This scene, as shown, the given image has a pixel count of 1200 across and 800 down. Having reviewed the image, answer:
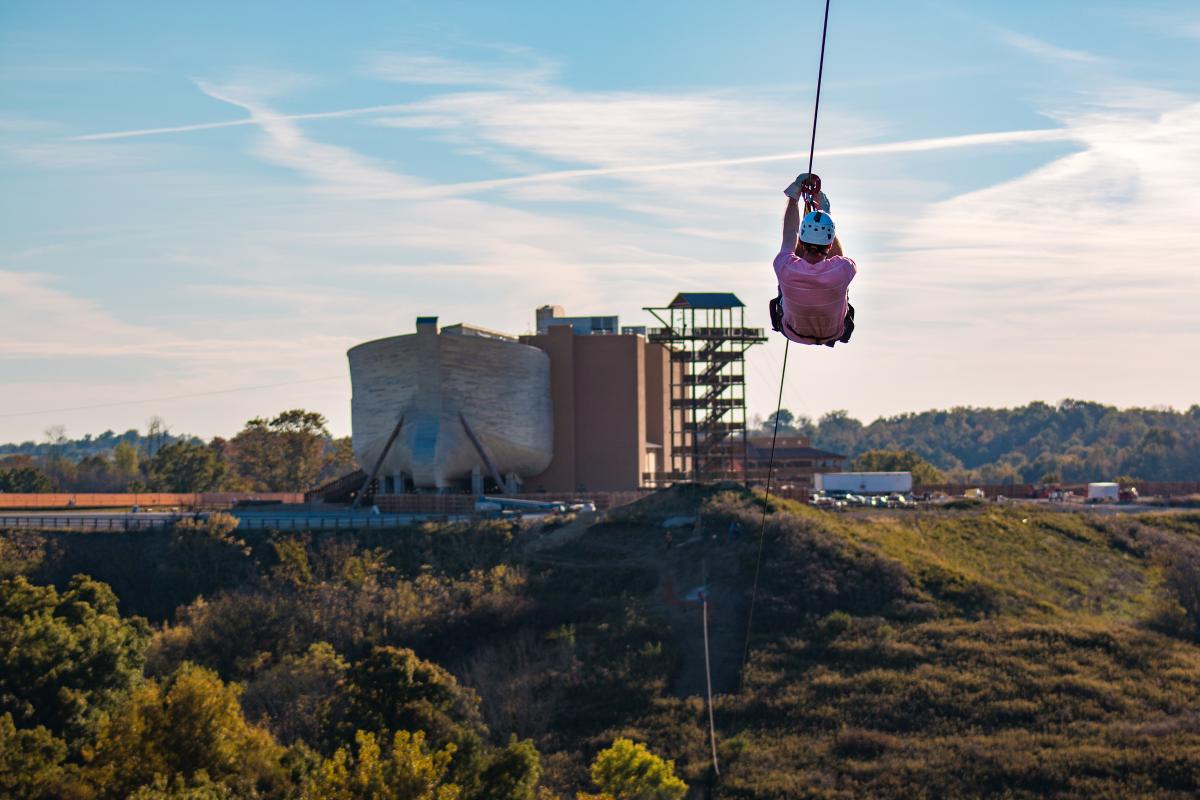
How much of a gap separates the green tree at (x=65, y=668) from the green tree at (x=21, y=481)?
75883mm

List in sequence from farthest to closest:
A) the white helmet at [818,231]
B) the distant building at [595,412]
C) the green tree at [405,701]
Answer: the distant building at [595,412] → the green tree at [405,701] → the white helmet at [818,231]

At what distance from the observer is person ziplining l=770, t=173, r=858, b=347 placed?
11289mm

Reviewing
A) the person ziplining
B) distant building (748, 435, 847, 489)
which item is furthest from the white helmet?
distant building (748, 435, 847, 489)

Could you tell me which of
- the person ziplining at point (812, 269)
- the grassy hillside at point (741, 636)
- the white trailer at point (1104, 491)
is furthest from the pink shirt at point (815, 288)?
the white trailer at point (1104, 491)

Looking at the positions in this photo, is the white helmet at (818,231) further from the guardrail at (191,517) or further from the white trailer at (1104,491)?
the white trailer at (1104,491)

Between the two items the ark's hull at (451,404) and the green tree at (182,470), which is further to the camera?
the green tree at (182,470)

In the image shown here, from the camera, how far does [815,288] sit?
11.5m

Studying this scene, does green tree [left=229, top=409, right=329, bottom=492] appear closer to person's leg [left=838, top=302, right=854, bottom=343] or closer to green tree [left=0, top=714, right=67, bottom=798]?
green tree [left=0, top=714, right=67, bottom=798]

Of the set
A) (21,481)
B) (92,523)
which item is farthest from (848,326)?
(21,481)

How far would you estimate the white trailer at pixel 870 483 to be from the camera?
110 meters

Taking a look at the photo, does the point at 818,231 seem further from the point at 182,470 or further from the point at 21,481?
the point at 182,470

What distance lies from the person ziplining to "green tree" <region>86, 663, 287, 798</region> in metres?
31.2

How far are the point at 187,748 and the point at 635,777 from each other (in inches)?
532

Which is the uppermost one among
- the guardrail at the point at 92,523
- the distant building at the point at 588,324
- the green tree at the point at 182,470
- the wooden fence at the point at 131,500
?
the distant building at the point at 588,324
